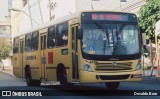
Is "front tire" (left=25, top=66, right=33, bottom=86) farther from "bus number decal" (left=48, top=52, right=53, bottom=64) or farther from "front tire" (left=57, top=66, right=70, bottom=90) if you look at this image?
"front tire" (left=57, top=66, right=70, bottom=90)

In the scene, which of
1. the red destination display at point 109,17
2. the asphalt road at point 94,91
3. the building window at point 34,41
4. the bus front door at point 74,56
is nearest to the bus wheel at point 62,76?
the asphalt road at point 94,91

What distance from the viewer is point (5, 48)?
82.4 metres

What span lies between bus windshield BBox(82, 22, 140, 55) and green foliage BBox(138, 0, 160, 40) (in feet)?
73.5

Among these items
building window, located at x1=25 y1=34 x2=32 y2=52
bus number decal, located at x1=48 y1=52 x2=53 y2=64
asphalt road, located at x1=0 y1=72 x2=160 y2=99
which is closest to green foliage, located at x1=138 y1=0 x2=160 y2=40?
building window, located at x1=25 y1=34 x2=32 y2=52

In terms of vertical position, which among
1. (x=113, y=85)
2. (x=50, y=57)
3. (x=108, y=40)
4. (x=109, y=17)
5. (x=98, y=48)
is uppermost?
(x=109, y=17)

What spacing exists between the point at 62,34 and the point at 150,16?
883 inches

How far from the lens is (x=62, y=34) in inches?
700

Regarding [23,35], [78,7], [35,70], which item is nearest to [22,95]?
[35,70]

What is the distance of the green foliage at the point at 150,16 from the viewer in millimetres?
38281

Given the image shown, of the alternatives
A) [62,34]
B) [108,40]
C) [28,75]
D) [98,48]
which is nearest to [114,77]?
[98,48]

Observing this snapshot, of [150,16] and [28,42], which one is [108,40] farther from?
[150,16]

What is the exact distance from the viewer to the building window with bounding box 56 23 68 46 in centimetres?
1739

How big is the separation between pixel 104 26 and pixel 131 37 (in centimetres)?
111

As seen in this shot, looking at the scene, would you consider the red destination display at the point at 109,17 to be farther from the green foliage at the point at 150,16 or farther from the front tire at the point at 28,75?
the green foliage at the point at 150,16
